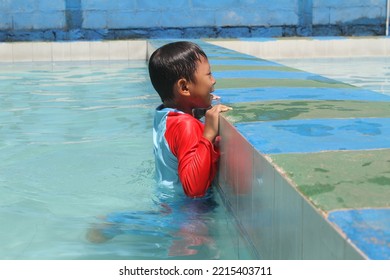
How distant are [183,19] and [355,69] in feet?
15.0

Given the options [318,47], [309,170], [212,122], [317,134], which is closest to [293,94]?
[212,122]

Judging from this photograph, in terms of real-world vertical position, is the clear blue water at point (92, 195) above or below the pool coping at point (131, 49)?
below

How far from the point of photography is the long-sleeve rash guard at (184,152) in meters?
2.48

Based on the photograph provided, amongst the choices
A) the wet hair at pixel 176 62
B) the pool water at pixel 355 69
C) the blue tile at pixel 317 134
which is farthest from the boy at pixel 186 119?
the pool water at pixel 355 69

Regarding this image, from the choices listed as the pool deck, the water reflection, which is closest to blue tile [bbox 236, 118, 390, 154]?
A: the pool deck

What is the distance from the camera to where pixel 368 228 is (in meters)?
1.25

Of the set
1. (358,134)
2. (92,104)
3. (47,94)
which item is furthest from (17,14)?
(358,134)

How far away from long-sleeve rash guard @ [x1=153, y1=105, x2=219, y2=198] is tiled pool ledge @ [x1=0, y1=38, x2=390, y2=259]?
0.31 feet

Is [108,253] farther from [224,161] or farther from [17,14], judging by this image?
[17,14]

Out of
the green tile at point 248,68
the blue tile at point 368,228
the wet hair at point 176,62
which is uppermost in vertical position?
the wet hair at point 176,62

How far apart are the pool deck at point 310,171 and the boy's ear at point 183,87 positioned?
0.77 ft

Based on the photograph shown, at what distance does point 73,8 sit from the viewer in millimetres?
12406

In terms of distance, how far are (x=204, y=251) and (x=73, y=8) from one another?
11.0 m

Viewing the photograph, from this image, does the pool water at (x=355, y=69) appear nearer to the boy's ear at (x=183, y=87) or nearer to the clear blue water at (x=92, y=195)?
the clear blue water at (x=92, y=195)
